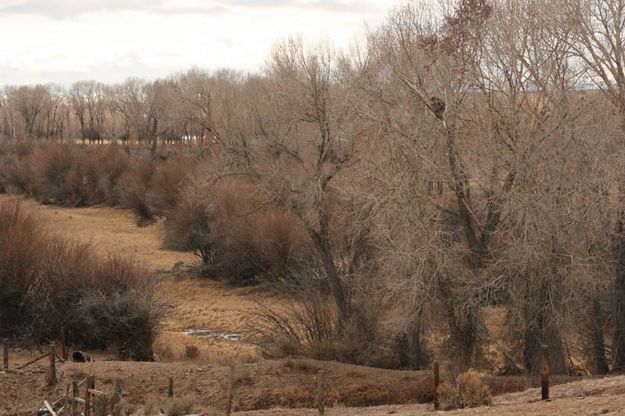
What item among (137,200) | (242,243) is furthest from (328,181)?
(137,200)

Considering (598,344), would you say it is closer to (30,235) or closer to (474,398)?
(474,398)

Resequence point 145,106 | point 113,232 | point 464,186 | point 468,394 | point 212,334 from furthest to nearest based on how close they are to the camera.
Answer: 1. point 145,106
2. point 113,232
3. point 212,334
4. point 464,186
5. point 468,394

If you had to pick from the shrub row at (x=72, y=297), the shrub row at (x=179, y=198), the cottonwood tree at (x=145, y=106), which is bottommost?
the shrub row at (x=72, y=297)

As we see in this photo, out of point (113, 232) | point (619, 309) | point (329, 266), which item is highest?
point (113, 232)

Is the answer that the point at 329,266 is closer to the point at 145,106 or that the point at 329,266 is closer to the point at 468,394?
the point at 468,394

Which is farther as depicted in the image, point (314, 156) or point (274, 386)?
→ point (314, 156)

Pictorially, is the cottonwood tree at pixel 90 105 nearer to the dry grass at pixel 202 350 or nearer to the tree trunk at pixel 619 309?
the dry grass at pixel 202 350

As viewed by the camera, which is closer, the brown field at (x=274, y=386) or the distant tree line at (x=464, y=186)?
the brown field at (x=274, y=386)

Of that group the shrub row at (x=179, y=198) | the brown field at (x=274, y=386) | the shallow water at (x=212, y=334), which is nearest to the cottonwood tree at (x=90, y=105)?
the shrub row at (x=179, y=198)

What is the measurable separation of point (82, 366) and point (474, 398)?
10614mm

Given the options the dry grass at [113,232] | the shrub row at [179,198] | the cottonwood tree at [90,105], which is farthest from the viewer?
the cottonwood tree at [90,105]

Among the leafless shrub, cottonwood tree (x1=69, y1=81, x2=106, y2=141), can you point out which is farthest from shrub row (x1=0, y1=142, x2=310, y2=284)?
cottonwood tree (x1=69, y1=81, x2=106, y2=141)

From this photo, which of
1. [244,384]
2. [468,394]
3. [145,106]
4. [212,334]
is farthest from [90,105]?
[468,394]

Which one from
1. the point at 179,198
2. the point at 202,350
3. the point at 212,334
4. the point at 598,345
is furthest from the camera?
the point at 179,198
